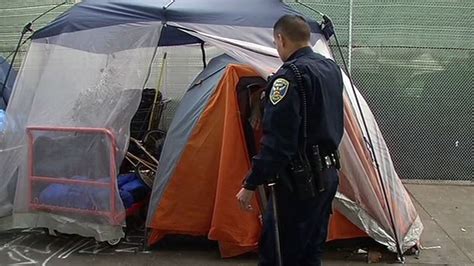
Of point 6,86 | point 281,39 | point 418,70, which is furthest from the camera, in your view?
point 418,70

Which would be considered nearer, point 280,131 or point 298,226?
point 280,131

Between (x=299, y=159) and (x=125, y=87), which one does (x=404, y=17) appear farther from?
(x=299, y=159)

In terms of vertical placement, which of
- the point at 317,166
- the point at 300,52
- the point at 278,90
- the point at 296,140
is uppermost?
the point at 300,52

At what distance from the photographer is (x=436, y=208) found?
6461 millimetres

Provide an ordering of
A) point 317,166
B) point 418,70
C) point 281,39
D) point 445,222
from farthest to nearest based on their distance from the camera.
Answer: point 418,70 < point 445,222 < point 281,39 < point 317,166

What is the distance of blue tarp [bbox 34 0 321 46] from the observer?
15.7 feet

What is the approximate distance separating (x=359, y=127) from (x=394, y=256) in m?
1.21

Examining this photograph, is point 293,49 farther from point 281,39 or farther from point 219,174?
point 219,174

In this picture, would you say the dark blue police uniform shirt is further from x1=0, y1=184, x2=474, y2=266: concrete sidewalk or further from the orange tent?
x1=0, y1=184, x2=474, y2=266: concrete sidewalk

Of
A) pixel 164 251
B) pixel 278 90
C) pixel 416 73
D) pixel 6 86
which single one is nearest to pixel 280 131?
pixel 278 90

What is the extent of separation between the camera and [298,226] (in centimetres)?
320

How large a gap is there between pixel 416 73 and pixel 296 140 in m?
5.32

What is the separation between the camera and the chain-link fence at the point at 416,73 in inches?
302

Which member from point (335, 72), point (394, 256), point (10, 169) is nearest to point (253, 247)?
point (394, 256)
